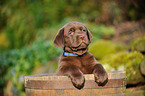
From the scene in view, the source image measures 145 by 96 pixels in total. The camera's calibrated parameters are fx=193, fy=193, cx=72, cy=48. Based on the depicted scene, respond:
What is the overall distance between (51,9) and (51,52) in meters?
2.54

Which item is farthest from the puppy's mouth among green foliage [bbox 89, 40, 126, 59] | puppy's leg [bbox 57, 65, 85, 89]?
green foliage [bbox 89, 40, 126, 59]

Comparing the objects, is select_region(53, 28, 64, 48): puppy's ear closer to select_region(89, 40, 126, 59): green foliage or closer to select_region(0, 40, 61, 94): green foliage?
select_region(89, 40, 126, 59): green foliage

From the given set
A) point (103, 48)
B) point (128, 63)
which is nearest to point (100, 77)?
point (128, 63)

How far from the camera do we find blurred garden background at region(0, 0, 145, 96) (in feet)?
13.5

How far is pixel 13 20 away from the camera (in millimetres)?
8203

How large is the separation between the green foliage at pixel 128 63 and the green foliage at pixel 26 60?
1916mm

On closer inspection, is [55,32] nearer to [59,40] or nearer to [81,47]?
[59,40]

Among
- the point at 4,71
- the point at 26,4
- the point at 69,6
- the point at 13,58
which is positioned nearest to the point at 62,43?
the point at 13,58

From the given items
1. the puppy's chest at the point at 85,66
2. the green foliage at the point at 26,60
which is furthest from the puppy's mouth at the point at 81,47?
the green foliage at the point at 26,60

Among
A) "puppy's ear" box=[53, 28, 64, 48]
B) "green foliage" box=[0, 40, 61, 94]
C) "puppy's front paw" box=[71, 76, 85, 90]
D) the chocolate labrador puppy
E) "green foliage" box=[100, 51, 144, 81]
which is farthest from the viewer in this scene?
"green foliage" box=[0, 40, 61, 94]

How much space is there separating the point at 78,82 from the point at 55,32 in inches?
186

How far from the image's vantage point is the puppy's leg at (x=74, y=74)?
1994 mm

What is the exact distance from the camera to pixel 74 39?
8.20 ft

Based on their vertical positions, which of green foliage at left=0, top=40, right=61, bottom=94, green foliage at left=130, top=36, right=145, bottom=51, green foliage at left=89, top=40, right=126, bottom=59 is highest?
green foliage at left=130, top=36, right=145, bottom=51
